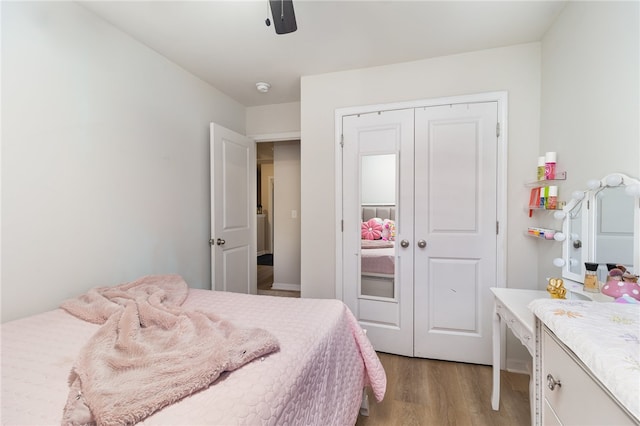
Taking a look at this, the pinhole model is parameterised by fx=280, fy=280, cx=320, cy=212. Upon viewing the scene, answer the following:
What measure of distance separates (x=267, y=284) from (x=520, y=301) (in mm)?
3636

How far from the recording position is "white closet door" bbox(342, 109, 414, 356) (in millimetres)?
2377

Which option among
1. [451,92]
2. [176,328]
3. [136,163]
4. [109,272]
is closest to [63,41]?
[136,163]

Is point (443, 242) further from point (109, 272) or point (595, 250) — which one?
point (109, 272)

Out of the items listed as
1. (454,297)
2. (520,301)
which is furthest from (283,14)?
(454,297)

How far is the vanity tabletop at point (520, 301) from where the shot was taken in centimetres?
125

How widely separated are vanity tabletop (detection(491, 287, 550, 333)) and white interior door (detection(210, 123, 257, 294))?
2323 millimetres

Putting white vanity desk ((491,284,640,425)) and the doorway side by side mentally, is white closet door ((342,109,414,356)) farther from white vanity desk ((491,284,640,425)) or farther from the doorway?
the doorway

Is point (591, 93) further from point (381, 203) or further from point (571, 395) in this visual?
point (571, 395)

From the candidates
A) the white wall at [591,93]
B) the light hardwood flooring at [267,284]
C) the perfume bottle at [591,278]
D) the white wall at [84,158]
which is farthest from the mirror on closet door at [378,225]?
the light hardwood flooring at [267,284]

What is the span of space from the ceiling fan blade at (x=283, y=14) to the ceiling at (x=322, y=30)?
24.1 inches

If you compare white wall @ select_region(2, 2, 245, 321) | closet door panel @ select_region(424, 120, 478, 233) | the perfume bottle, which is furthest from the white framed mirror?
white wall @ select_region(2, 2, 245, 321)

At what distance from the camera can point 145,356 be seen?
923mm

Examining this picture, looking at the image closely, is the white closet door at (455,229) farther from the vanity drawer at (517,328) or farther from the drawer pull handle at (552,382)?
the drawer pull handle at (552,382)

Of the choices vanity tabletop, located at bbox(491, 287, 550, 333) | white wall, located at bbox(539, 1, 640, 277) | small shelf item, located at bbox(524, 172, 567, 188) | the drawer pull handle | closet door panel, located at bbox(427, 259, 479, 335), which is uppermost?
white wall, located at bbox(539, 1, 640, 277)
